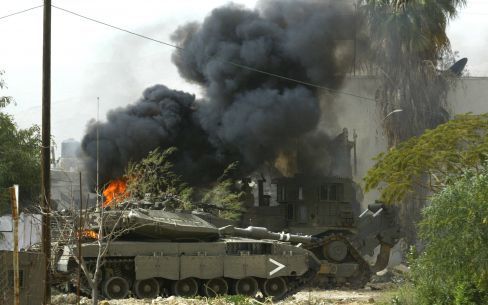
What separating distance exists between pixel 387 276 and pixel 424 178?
19.4 ft

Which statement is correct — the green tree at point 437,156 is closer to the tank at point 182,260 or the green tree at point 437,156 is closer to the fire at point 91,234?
the tank at point 182,260

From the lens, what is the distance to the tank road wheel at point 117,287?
2380 cm

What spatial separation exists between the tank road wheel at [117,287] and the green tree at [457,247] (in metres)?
9.06

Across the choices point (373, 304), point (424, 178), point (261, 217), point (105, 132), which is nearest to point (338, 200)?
point (261, 217)

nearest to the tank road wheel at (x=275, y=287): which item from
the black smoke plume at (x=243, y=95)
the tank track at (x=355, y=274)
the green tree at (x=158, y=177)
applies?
the tank track at (x=355, y=274)

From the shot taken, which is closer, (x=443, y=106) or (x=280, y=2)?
(x=280, y=2)

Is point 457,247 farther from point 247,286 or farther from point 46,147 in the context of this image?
point 247,286

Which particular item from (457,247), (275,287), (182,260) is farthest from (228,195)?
(457,247)

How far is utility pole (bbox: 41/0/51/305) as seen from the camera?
18344mm

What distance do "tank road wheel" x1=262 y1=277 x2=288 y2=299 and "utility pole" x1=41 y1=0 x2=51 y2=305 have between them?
814cm

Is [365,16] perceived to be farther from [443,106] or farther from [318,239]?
[318,239]

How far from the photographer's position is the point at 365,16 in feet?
134

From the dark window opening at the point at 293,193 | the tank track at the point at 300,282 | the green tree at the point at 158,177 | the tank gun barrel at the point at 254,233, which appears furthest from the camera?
the dark window opening at the point at 293,193

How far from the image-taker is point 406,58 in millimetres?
40688
